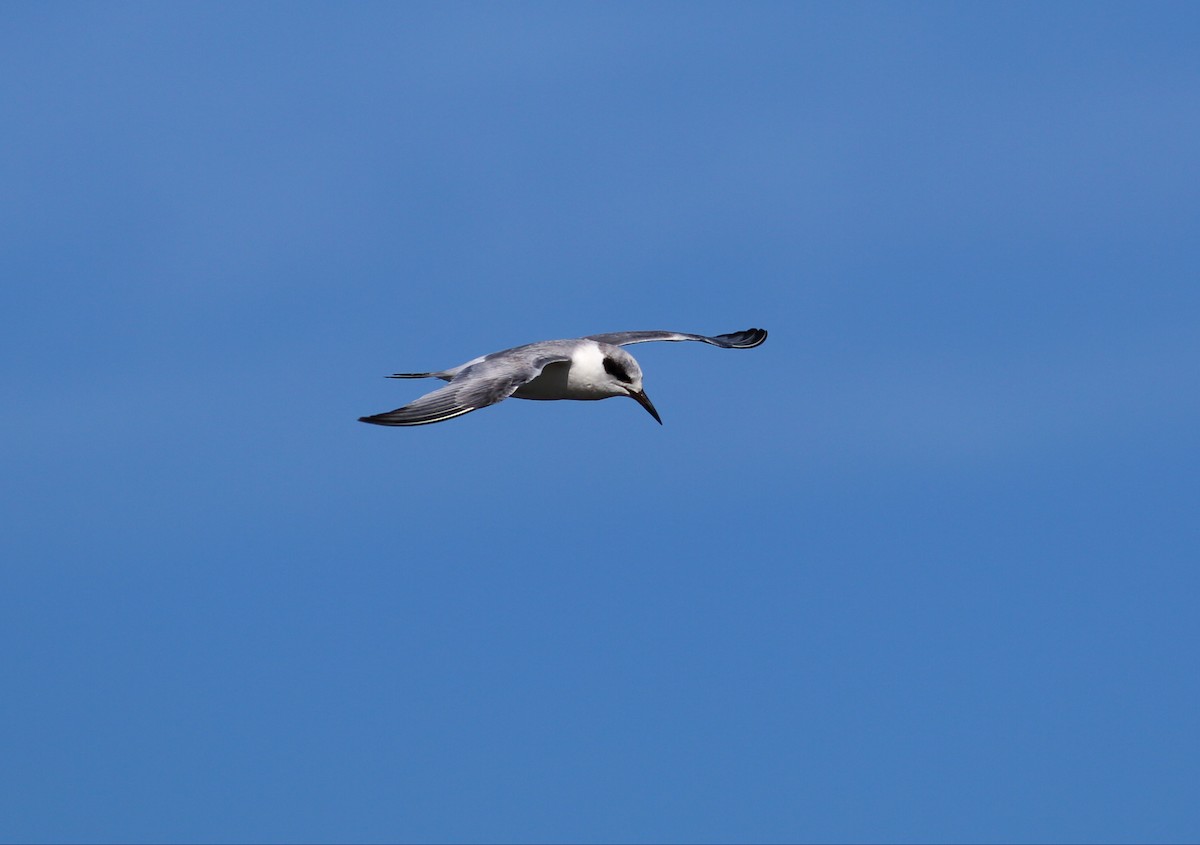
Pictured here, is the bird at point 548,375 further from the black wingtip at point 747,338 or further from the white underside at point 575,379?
the black wingtip at point 747,338

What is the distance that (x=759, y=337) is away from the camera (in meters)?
35.1

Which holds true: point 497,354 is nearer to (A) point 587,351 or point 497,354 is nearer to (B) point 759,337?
(A) point 587,351

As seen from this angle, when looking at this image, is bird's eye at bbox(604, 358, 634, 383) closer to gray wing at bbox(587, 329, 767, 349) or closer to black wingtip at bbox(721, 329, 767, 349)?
gray wing at bbox(587, 329, 767, 349)

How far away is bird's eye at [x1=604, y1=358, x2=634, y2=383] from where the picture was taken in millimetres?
28062

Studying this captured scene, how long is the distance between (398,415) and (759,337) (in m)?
15.1

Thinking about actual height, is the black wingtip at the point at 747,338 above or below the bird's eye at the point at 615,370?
above

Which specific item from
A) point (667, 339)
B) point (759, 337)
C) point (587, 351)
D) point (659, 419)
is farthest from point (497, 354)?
point (759, 337)

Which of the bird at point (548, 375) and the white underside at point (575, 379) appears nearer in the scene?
the bird at point (548, 375)

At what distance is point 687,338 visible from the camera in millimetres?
32531

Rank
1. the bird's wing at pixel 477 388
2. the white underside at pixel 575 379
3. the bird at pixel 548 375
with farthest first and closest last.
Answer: the white underside at pixel 575 379
the bird at pixel 548 375
the bird's wing at pixel 477 388

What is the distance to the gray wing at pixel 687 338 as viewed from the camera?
1233 inches

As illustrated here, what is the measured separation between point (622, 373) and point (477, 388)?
4.71 metres

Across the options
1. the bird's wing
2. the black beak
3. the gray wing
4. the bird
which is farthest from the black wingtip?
the bird's wing

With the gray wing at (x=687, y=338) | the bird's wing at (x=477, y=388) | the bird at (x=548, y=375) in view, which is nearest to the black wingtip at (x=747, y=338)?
the gray wing at (x=687, y=338)
